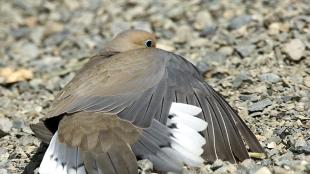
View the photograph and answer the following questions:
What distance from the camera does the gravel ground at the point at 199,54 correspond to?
606 centimetres

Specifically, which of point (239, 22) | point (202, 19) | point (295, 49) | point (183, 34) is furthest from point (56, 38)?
point (295, 49)

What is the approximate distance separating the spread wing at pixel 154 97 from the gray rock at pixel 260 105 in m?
0.61

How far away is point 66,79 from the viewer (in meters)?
8.29

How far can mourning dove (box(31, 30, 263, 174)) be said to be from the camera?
522 centimetres

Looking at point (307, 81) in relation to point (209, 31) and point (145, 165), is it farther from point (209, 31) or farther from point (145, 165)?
point (145, 165)

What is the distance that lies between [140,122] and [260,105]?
1463 millimetres

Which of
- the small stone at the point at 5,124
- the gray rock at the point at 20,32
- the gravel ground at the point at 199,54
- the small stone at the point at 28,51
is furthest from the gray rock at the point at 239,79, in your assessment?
the gray rock at the point at 20,32

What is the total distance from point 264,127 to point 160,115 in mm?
1048

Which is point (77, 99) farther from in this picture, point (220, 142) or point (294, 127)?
point (294, 127)

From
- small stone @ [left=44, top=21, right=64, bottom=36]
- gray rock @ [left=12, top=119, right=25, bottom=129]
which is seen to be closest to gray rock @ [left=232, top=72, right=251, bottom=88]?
gray rock @ [left=12, top=119, right=25, bottom=129]

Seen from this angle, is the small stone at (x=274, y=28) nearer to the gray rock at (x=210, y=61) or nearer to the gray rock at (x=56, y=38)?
the gray rock at (x=210, y=61)

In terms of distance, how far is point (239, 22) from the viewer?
8.70 m

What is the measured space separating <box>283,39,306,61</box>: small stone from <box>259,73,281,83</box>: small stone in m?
0.41

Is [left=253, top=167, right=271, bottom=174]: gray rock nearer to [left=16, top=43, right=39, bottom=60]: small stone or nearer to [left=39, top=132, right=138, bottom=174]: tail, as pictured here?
[left=39, top=132, right=138, bottom=174]: tail
